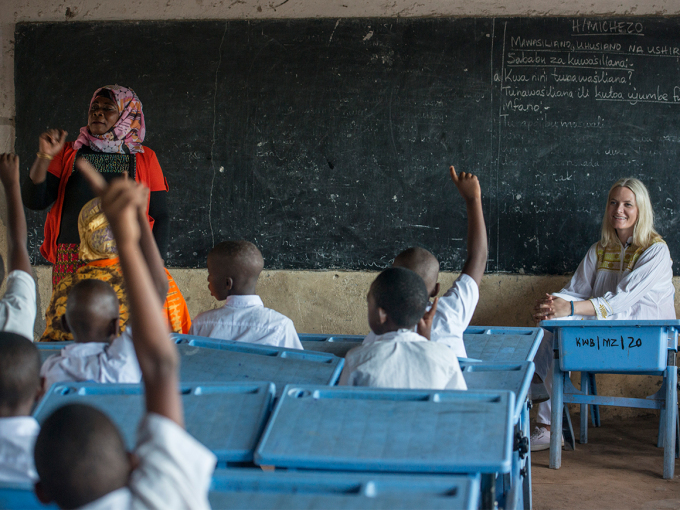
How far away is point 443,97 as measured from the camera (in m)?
4.29

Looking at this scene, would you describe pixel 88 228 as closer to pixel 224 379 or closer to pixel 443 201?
pixel 224 379

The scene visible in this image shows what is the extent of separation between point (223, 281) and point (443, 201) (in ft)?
7.00

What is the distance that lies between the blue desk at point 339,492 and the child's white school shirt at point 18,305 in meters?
0.90

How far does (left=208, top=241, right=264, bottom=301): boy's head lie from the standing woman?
20.2 inches

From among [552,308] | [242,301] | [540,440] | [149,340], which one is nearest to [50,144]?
[242,301]

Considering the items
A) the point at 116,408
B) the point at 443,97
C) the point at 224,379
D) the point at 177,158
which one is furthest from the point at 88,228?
the point at 443,97

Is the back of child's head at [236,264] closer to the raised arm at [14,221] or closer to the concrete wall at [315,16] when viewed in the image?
the raised arm at [14,221]

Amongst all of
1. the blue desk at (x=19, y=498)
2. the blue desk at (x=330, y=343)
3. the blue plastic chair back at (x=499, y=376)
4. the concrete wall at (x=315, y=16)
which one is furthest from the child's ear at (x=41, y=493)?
the concrete wall at (x=315, y=16)

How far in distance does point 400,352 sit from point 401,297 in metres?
0.18

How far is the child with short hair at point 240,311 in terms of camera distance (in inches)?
92.6

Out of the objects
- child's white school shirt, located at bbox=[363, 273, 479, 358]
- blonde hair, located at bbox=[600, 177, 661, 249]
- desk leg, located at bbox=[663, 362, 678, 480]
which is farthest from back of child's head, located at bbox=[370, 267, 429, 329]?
A: blonde hair, located at bbox=[600, 177, 661, 249]

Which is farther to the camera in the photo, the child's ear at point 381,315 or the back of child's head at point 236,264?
the back of child's head at point 236,264

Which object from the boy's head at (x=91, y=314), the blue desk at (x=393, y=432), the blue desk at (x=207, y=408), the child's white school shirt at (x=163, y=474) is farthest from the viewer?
the boy's head at (x=91, y=314)

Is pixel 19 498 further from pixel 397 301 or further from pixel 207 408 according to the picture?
pixel 397 301
